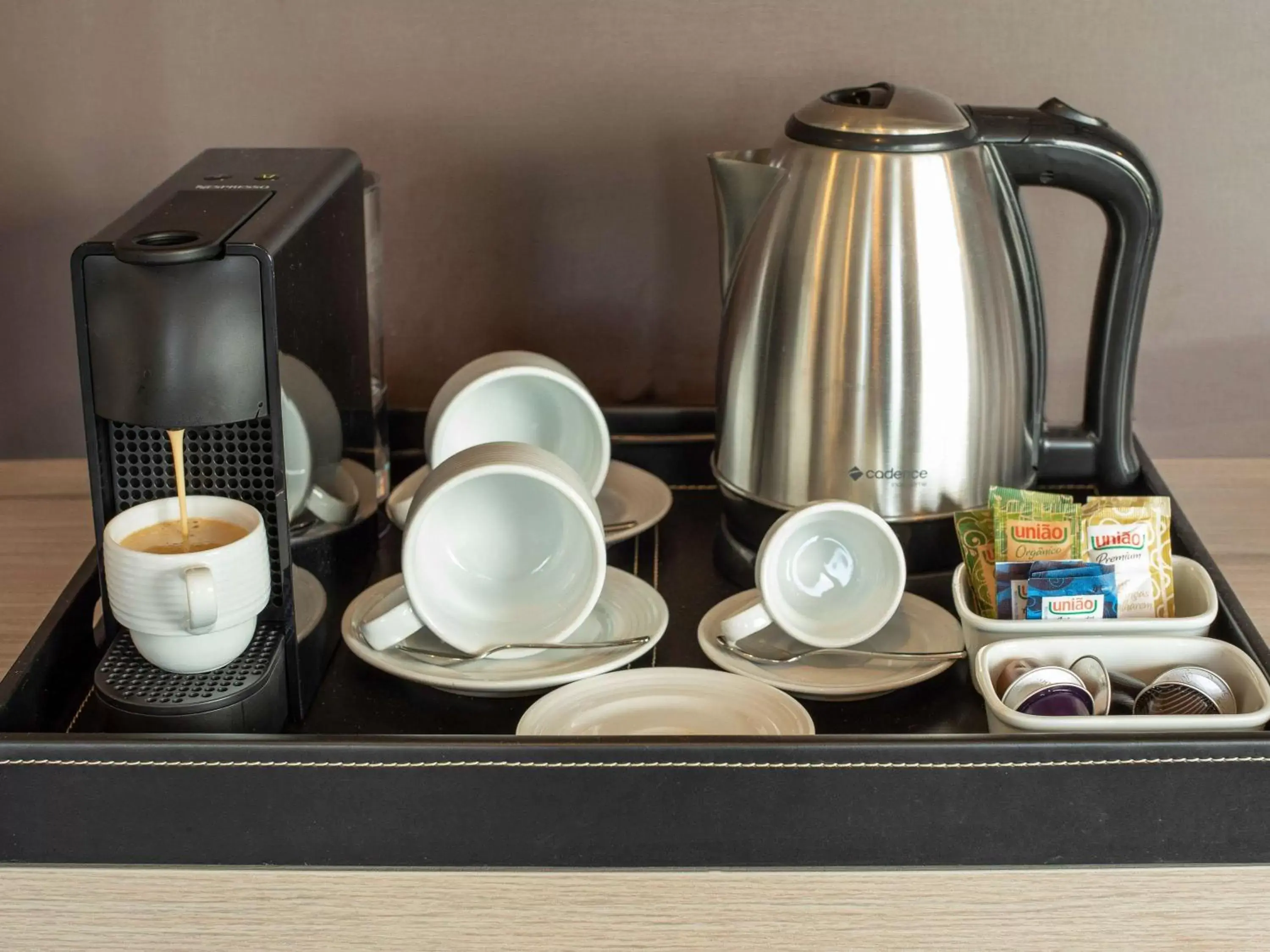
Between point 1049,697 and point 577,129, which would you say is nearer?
point 1049,697

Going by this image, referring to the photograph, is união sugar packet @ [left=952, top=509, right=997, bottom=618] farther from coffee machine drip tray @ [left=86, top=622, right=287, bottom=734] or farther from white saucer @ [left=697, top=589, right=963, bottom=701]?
coffee machine drip tray @ [left=86, top=622, right=287, bottom=734]

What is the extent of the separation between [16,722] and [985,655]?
491mm

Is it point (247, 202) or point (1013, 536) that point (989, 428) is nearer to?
point (1013, 536)

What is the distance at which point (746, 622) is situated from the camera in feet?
2.47

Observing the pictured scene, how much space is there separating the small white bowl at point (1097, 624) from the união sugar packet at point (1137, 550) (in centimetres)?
1

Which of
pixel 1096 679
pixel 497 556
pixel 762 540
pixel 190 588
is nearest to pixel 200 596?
pixel 190 588

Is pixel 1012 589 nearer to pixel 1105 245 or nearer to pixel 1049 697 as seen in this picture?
pixel 1049 697

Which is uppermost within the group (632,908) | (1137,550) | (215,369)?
(215,369)

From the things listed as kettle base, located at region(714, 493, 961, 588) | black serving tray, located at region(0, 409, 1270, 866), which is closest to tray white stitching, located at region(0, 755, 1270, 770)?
black serving tray, located at region(0, 409, 1270, 866)

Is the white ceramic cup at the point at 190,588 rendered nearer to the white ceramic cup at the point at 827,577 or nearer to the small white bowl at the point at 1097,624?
the white ceramic cup at the point at 827,577

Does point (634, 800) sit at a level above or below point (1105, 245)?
below

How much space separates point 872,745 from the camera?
61 centimetres

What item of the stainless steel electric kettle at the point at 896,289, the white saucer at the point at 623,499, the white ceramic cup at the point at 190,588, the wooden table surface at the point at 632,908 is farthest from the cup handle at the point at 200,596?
the stainless steel electric kettle at the point at 896,289

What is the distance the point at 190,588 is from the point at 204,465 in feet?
0.29
